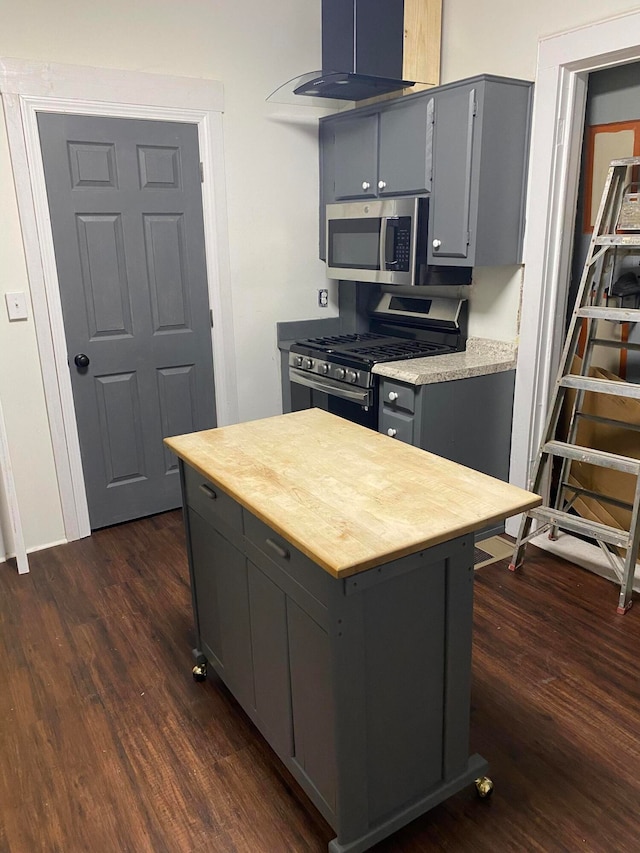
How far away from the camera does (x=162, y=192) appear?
327cm

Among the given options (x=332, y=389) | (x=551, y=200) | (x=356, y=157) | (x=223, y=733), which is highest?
(x=356, y=157)

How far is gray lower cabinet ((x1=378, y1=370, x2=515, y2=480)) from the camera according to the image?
294 centimetres

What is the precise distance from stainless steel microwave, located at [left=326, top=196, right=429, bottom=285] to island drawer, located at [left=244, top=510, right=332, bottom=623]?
71.0 inches

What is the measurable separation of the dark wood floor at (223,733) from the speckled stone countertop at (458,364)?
3.04ft

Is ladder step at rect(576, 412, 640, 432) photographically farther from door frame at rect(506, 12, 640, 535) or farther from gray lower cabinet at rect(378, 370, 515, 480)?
gray lower cabinet at rect(378, 370, 515, 480)

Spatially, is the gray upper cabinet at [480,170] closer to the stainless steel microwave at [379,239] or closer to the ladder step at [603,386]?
the stainless steel microwave at [379,239]

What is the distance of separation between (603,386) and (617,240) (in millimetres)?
571

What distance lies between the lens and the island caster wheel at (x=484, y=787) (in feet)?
5.83

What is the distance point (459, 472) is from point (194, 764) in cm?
Answer: 117

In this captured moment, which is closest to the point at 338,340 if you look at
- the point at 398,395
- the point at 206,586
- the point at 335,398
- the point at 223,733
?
the point at 335,398

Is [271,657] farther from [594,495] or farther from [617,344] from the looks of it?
[617,344]

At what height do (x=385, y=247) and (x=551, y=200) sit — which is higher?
(x=551, y=200)

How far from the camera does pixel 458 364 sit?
10.1 ft

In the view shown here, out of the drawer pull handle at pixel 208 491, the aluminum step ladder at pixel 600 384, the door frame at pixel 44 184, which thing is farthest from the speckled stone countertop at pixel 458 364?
the drawer pull handle at pixel 208 491
